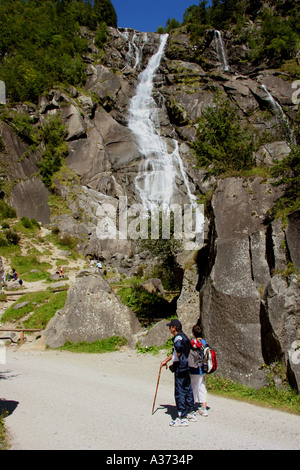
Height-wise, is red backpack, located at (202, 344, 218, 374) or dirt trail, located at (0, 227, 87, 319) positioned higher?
dirt trail, located at (0, 227, 87, 319)

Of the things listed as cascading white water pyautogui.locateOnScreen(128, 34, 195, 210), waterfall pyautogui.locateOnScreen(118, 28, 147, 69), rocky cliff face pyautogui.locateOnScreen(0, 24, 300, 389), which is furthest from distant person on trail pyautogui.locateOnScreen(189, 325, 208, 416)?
waterfall pyautogui.locateOnScreen(118, 28, 147, 69)

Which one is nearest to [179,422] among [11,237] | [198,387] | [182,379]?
[182,379]

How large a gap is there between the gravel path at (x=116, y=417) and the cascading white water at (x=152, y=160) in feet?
105

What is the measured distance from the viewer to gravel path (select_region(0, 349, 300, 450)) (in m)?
5.04

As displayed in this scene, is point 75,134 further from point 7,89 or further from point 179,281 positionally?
point 179,281

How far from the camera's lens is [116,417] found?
20.4 ft

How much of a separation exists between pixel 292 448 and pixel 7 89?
53.5 m

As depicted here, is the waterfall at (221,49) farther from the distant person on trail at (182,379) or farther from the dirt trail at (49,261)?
the distant person on trail at (182,379)

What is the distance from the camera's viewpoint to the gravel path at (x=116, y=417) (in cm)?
504

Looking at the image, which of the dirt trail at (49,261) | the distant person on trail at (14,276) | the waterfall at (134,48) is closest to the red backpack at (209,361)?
the dirt trail at (49,261)

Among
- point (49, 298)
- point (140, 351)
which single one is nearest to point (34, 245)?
point (49, 298)

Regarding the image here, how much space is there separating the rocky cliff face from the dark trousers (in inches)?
96.8

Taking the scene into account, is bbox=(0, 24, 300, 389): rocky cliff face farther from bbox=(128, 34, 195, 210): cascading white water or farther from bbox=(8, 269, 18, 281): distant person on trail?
bbox=(8, 269, 18, 281): distant person on trail

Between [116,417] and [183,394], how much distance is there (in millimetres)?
1361
